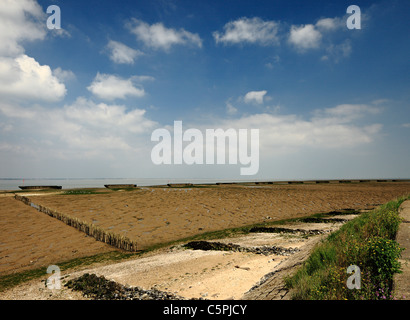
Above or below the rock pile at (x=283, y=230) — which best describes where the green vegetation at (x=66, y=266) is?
below

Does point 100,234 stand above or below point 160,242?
above

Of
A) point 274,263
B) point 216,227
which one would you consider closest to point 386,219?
point 274,263

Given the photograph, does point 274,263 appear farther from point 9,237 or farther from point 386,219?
point 9,237

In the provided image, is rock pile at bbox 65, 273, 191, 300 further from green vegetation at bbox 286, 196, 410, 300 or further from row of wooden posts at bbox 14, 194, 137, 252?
row of wooden posts at bbox 14, 194, 137, 252

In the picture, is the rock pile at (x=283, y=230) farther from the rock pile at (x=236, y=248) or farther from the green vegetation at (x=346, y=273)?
the green vegetation at (x=346, y=273)

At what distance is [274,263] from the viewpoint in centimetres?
852

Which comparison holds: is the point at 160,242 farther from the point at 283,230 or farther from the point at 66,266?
the point at 283,230

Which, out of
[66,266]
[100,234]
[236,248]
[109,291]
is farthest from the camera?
[100,234]

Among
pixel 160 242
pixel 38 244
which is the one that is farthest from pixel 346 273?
pixel 38 244

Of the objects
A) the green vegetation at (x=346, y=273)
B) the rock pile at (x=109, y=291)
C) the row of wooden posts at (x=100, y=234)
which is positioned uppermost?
the green vegetation at (x=346, y=273)

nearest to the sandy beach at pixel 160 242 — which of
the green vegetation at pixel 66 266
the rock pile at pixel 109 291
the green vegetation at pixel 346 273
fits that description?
the rock pile at pixel 109 291

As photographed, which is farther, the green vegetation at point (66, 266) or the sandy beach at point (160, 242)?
the green vegetation at point (66, 266)

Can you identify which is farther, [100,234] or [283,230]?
[283,230]
